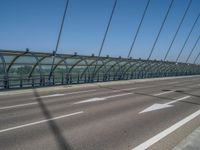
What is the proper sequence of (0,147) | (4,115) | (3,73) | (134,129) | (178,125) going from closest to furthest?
(0,147)
(134,129)
(178,125)
(4,115)
(3,73)

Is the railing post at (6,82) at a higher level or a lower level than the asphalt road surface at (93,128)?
lower

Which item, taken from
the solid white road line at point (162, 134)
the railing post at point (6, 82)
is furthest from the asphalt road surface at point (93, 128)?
the railing post at point (6, 82)

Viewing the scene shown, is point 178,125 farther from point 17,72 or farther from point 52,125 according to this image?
point 17,72

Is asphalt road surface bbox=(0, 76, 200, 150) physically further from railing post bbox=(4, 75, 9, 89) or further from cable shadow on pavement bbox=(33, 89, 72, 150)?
railing post bbox=(4, 75, 9, 89)

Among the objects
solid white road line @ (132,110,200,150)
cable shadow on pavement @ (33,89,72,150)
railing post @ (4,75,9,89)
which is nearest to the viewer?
Answer: cable shadow on pavement @ (33,89,72,150)

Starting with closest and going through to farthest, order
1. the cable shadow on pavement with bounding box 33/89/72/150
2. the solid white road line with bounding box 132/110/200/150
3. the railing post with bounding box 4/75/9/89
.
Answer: the cable shadow on pavement with bounding box 33/89/72/150 < the solid white road line with bounding box 132/110/200/150 < the railing post with bounding box 4/75/9/89

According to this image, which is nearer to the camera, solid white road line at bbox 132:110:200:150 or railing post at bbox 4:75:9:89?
solid white road line at bbox 132:110:200:150

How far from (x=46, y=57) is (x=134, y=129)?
16112 millimetres

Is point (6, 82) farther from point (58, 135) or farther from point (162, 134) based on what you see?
point (162, 134)

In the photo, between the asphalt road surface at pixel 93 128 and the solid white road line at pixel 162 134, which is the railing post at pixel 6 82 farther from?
the solid white road line at pixel 162 134

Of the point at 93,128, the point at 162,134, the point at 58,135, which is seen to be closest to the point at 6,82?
the point at 93,128

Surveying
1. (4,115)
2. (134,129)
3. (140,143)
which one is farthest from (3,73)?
(140,143)

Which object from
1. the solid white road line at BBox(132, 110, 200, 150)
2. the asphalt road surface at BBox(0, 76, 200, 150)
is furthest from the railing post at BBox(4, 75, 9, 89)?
the solid white road line at BBox(132, 110, 200, 150)

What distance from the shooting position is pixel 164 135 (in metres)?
7.58
